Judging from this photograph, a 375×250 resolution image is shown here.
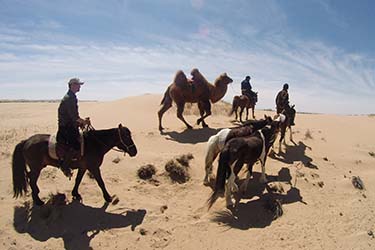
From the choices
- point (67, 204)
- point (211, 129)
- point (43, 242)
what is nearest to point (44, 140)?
point (67, 204)

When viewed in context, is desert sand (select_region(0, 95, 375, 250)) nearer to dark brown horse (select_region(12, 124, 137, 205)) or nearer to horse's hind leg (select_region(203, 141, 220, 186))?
horse's hind leg (select_region(203, 141, 220, 186))

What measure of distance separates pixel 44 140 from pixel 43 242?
2.19 m

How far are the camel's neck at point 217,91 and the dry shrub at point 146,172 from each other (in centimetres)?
636

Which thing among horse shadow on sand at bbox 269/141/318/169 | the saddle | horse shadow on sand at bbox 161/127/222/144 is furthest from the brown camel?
the saddle

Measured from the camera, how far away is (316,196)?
29.8 ft

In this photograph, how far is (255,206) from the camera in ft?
26.8

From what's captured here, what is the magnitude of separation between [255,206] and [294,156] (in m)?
4.64

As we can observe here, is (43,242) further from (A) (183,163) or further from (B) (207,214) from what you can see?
(A) (183,163)

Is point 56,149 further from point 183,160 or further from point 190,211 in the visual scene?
point 183,160

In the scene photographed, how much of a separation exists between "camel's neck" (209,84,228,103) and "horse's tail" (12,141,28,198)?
908cm

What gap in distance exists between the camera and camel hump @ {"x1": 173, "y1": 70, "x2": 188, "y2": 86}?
14.3 m

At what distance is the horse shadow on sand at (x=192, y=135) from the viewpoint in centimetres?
1315

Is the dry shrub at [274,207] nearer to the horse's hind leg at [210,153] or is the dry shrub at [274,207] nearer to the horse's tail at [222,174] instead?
the horse's tail at [222,174]

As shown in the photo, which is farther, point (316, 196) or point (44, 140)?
point (316, 196)
